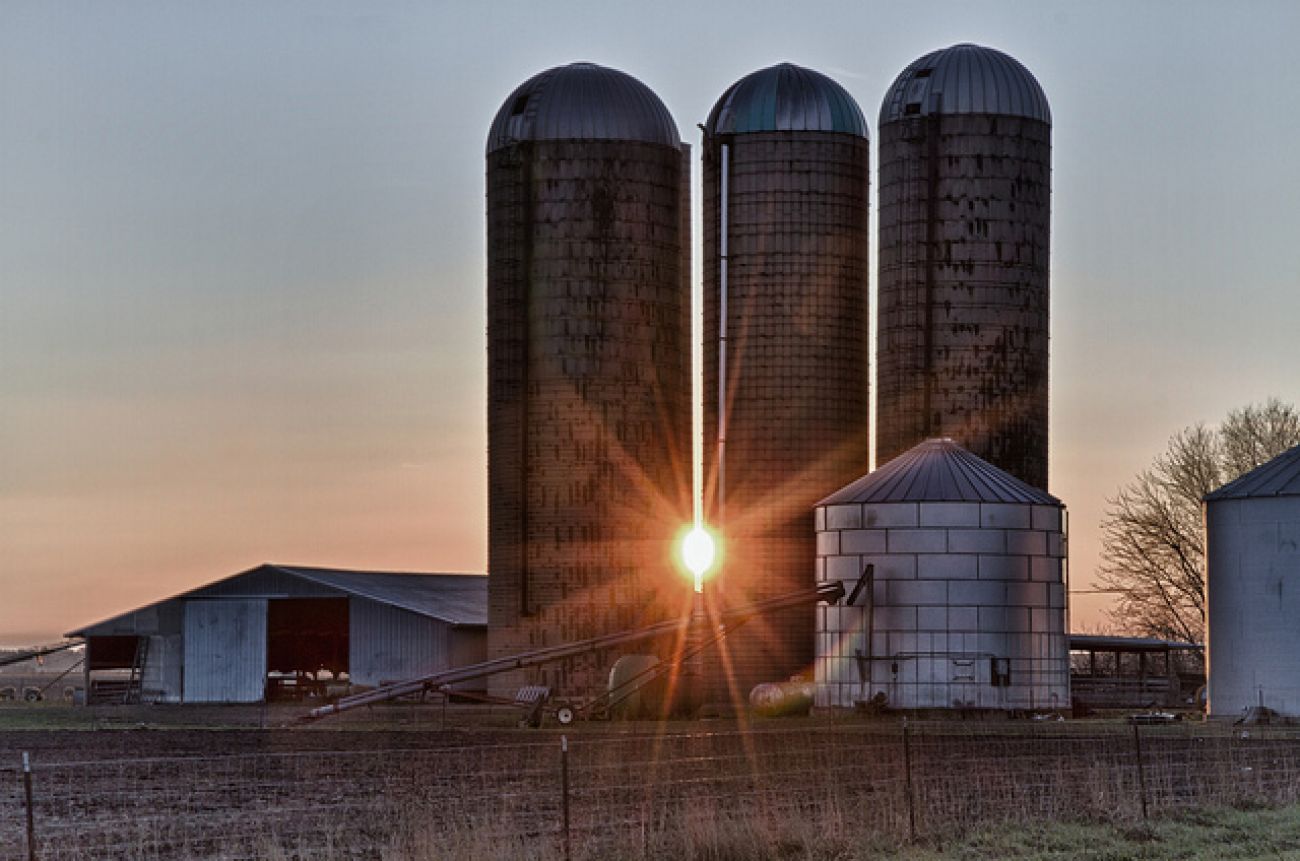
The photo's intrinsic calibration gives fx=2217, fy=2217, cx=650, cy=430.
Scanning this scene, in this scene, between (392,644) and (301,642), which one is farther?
(301,642)

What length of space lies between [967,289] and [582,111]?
1289 centimetres

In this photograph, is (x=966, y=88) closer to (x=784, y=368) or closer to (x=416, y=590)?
(x=784, y=368)

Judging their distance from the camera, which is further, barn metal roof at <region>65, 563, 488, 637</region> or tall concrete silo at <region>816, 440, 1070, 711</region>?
barn metal roof at <region>65, 563, 488, 637</region>

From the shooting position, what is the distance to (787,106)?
70.0m

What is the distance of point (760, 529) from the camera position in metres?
68.9

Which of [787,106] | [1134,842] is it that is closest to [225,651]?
[787,106]

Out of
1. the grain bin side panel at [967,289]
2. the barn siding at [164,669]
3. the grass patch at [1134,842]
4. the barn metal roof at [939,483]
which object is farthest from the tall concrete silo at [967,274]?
the grass patch at [1134,842]

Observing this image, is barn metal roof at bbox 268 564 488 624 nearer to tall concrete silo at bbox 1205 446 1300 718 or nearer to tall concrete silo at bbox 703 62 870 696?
tall concrete silo at bbox 703 62 870 696

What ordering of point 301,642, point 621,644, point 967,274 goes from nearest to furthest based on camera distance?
point 621,644, point 967,274, point 301,642

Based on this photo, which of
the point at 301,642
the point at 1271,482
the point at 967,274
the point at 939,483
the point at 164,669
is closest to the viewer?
the point at 1271,482

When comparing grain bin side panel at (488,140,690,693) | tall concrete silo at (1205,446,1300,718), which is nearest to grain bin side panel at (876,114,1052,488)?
grain bin side panel at (488,140,690,693)

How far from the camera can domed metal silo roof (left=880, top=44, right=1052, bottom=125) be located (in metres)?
68.5

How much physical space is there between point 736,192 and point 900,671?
18.0m

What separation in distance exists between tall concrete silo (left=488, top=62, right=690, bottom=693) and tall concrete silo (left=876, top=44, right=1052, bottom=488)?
6745mm
